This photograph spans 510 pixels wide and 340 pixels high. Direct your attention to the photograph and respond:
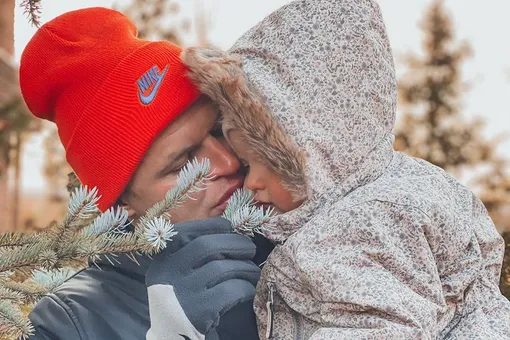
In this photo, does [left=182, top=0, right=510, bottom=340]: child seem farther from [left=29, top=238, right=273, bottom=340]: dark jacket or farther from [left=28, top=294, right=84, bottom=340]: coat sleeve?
[left=28, top=294, right=84, bottom=340]: coat sleeve

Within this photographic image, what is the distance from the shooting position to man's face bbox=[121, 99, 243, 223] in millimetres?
1801

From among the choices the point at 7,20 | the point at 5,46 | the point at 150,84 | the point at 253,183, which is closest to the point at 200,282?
the point at 253,183

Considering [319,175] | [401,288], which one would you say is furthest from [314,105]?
[401,288]

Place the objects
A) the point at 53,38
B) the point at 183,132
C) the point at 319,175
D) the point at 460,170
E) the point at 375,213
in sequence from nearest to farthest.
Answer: the point at 375,213 < the point at 319,175 < the point at 183,132 < the point at 53,38 < the point at 460,170

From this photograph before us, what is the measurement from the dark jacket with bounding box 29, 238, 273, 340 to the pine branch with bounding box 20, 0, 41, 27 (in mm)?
604

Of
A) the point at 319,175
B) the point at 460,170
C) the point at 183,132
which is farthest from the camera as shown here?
the point at 460,170

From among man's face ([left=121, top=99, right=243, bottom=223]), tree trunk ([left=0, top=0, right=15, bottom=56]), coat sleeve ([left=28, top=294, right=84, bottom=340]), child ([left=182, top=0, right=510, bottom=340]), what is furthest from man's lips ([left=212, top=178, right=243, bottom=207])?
tree trunk ([left=0, top=0, right=15, bottom=56])

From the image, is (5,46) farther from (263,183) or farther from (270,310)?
(270,310)

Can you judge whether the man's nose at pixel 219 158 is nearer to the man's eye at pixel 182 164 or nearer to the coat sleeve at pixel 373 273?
the man's eye at pixel 182 164

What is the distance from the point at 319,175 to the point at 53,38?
864mm

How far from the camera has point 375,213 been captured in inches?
58.1

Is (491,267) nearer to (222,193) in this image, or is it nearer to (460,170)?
(222,193)

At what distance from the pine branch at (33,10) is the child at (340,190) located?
0.40 metres

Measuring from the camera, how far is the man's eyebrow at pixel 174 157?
1823mm
